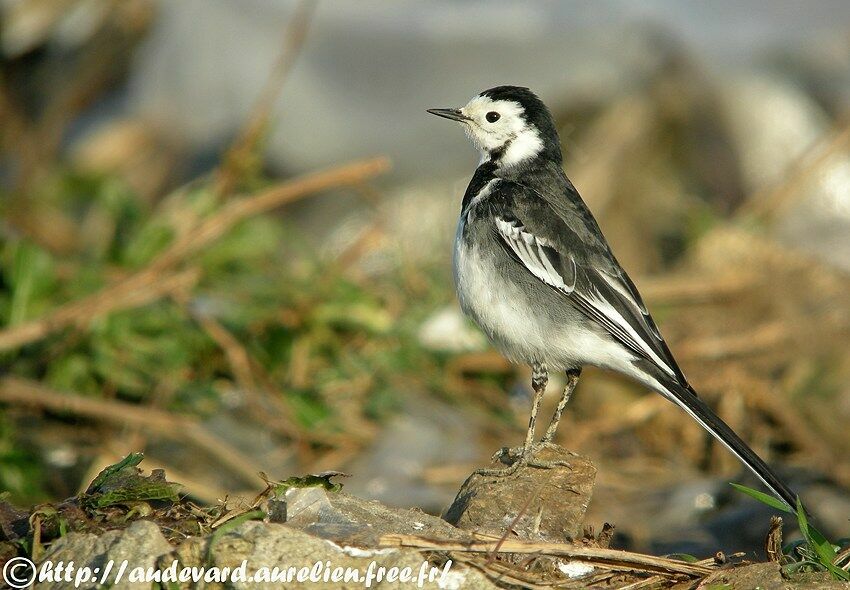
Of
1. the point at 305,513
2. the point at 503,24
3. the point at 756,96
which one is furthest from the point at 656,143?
the point at 305,513

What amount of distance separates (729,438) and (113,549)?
2364 millimetres

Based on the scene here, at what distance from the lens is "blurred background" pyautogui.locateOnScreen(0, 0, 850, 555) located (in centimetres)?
671

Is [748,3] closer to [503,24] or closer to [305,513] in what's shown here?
[503,24]

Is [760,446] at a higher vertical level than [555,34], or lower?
lower

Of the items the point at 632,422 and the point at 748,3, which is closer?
the point at 632,422

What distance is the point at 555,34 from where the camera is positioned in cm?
1002

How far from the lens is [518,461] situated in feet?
14.9

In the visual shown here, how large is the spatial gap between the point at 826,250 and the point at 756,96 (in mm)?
1658

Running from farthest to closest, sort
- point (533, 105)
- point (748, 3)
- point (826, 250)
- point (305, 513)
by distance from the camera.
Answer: point (748, 3) < point (826, 250) < point (533, 105) < point (305, 513)

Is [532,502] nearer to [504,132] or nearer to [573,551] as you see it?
[573,551]

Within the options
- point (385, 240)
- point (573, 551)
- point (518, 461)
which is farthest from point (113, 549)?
point (385, 240)

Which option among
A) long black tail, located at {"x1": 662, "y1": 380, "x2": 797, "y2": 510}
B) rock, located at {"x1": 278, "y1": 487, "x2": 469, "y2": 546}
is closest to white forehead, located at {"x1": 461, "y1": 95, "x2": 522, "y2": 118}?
long black tail, located at {"x1": 662, "y1": 380, "x2": 797, "y2": 510}

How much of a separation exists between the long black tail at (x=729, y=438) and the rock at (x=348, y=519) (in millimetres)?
1338
